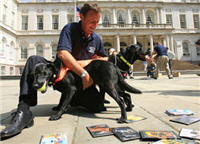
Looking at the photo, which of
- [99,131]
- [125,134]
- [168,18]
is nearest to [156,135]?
[125,134]

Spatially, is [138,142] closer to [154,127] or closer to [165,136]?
[165,136]

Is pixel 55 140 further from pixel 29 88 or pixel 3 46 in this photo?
pixel 3 46

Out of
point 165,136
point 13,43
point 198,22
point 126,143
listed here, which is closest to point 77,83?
point 126,143

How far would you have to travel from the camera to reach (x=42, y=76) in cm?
140

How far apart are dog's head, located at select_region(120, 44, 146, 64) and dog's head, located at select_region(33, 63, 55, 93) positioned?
3.65 ft

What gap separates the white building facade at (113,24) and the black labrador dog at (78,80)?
22527 millimetres

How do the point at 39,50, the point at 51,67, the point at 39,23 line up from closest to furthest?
the point at 51,67 → the point at 39,50 → the point at 39,23

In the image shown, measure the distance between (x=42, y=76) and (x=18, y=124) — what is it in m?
0.49

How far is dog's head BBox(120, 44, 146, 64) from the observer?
200 cm

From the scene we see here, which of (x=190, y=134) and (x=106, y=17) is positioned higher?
(x=106, y=17)

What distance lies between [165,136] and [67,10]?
27.7 metres

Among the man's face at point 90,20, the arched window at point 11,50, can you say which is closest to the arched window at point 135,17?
the arched window at point 11,50

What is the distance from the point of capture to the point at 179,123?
1.30 meters

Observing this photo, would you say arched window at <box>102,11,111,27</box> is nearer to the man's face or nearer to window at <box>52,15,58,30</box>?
window at <box>52,15,58,30</box>
